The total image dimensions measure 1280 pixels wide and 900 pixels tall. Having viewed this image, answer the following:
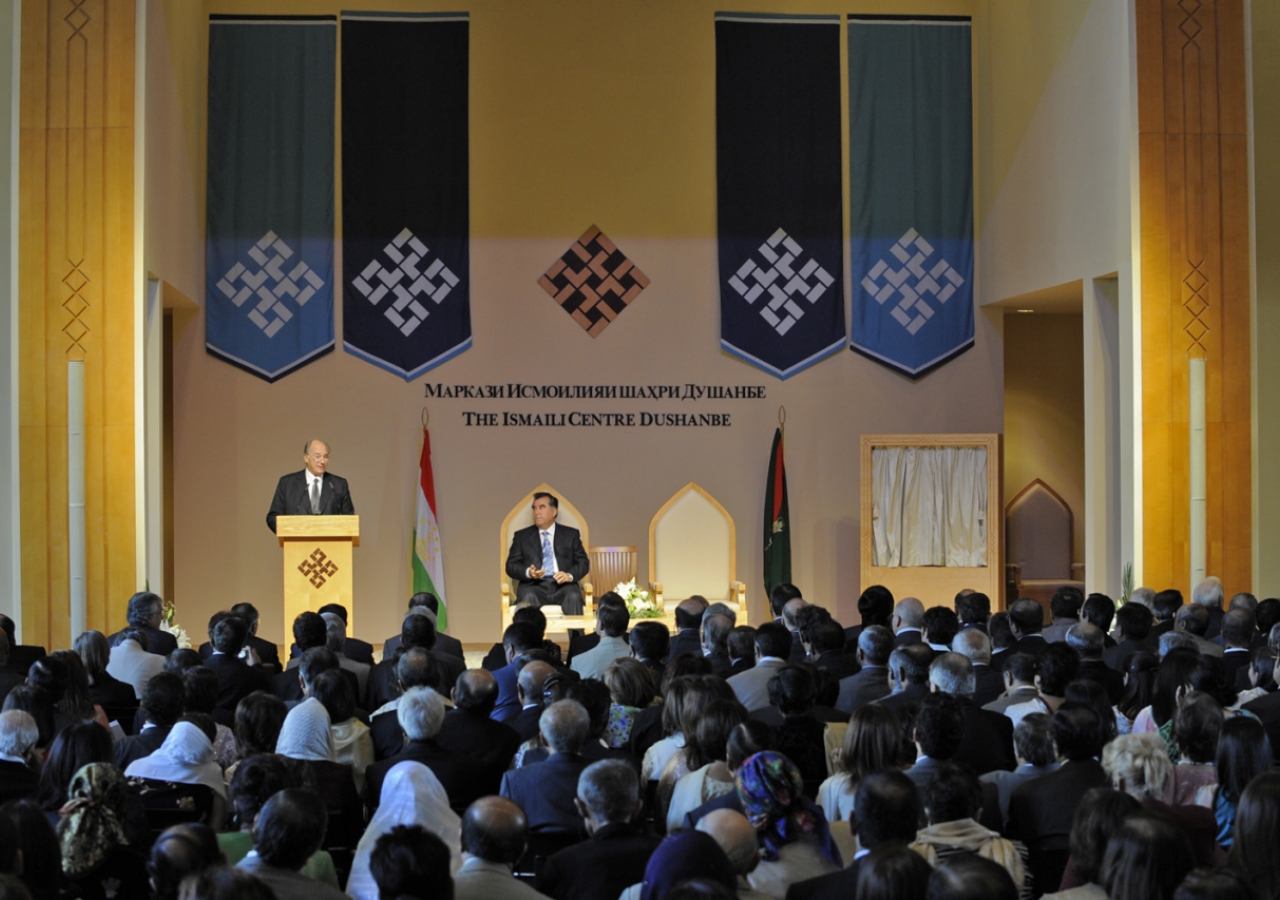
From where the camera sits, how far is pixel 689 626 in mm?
7066

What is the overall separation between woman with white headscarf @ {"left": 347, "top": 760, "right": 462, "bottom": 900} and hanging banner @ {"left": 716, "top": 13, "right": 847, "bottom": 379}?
25.1ft

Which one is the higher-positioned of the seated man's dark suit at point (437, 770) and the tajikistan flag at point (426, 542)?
the tajikistan flag at point (426, 542)

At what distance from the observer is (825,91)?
1116 centimetres

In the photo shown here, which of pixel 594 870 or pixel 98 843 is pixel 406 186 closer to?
pixel 98 843

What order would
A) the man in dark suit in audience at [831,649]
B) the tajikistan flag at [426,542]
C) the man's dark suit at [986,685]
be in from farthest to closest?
the tajikistan flag at [426,542]
the man in dark suit in audience at [831,649]
the man's dark suit at [986,685]

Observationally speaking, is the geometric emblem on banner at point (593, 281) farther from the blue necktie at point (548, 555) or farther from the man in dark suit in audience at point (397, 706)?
the man in dark suit in audience at point (397, 706)

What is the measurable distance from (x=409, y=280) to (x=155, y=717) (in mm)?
6931

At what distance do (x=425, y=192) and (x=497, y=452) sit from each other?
2.17 meters

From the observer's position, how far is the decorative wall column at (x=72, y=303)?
834 centimetres

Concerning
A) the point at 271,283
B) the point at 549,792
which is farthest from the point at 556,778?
the point at 271,283

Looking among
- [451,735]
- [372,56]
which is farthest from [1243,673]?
[372,56]

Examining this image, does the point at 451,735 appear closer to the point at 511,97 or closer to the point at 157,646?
the point at 157,646

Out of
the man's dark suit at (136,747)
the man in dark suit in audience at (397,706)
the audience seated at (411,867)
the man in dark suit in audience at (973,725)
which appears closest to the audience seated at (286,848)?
the audience seated at (411,867)

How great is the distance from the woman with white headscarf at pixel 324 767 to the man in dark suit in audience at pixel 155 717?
0.39 metres
